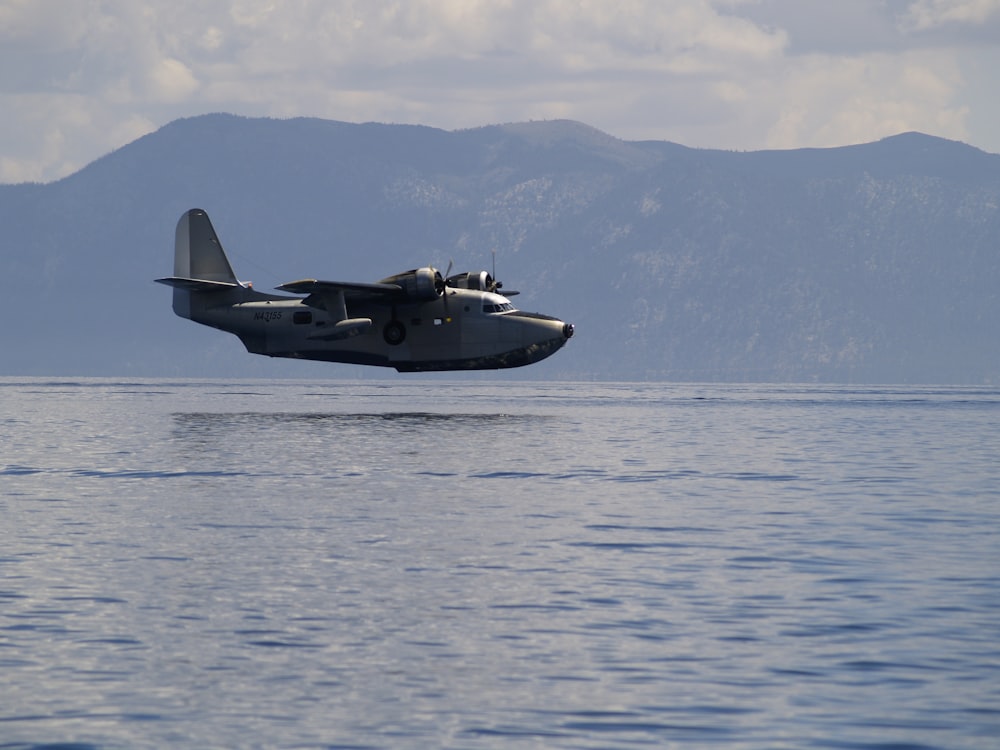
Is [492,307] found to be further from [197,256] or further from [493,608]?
[493,608]

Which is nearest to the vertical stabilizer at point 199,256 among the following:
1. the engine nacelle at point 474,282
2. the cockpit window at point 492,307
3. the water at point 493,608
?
the engine nacelle at point 474,282

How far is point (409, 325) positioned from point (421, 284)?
3.36 m

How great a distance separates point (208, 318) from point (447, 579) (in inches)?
2762

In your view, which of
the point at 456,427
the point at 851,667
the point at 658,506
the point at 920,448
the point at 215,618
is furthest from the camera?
the point at 456,427

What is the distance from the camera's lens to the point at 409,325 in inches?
3253

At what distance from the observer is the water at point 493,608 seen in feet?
45.3

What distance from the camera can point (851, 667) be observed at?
51.9 ft

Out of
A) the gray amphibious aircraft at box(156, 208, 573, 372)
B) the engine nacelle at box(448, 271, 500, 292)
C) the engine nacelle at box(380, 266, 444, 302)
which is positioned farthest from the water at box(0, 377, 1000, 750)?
the engine nacelle at box(448, 271, 500, 292)

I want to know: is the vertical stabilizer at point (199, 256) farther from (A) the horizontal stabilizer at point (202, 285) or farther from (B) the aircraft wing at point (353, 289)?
(B) the aircraft wing at point (353, 289)

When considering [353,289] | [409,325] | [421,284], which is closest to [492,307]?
[421,284]

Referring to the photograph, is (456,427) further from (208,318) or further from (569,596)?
(569,596)

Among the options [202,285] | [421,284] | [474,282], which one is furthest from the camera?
[202,285]

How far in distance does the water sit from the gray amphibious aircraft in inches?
1558

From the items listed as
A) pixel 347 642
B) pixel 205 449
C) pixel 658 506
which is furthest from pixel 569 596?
pixel 205 449
